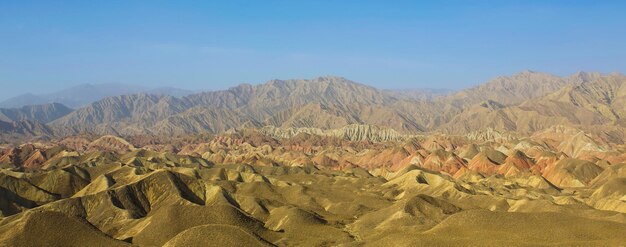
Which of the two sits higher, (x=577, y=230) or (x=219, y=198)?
(x=577, y=230)

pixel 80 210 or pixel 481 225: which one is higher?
pixel 481 225

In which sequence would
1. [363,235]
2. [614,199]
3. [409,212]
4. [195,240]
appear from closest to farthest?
[195,240] → [363,235] → [409,212] → [614,199]

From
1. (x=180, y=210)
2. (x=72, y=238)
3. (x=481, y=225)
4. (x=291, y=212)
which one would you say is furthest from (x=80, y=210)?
(x=481, y=225)

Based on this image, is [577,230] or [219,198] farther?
[219,198]

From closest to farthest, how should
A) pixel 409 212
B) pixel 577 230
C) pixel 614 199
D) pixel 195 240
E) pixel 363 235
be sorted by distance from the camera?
pixel 195 240
pixel 577 230
pixel 363 235
pixel 409 212
pixel 614 199

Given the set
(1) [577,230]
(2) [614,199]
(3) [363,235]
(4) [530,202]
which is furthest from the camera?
(2) [614,199]

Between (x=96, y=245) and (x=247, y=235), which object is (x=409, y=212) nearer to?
(x=247, y=235)

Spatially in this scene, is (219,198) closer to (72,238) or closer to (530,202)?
(72,238)

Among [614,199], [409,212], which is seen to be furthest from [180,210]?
[614,199]

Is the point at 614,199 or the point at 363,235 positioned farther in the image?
the point at 614,199
